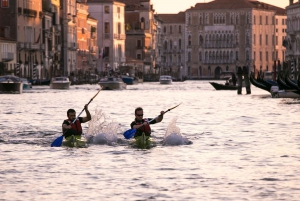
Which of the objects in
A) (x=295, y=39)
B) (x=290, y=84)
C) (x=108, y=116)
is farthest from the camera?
(x=295, y=39)

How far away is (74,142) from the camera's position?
25953mm

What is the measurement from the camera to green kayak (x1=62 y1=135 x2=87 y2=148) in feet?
85.1

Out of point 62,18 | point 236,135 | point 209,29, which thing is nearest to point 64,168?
point 236,135

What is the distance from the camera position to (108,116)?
4228 cm

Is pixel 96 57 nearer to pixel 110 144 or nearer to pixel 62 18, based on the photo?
pixel 62 18

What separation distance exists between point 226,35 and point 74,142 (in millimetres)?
168581

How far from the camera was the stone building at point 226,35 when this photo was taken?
7594 inches

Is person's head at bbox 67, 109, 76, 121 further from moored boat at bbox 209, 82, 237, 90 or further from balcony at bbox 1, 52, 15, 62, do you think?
balcony at bbox 1, 52, 15, 62

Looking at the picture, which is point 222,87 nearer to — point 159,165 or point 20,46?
point 20,46

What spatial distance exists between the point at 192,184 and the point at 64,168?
3.28m

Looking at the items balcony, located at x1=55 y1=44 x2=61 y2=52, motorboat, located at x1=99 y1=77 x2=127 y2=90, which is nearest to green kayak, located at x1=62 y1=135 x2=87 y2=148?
motorboat, located at x1=99 y1=77 x2=127 y2=90

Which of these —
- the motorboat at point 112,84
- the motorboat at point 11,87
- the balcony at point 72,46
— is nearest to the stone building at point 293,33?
the balcony at point 72,46

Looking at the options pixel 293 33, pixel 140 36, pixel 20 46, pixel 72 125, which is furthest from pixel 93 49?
pixel 72 125

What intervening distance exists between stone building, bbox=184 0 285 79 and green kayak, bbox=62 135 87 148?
16646 centimetres
